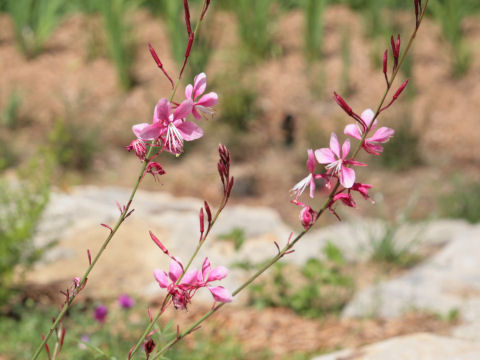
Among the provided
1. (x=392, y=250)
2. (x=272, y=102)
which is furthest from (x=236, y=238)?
(x=272, y=102)

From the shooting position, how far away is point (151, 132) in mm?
Answer: 1009

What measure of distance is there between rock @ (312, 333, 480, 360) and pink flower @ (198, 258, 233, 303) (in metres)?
0.96

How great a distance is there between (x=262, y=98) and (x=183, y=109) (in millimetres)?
5690

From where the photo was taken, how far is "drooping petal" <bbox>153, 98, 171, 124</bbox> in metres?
0.98

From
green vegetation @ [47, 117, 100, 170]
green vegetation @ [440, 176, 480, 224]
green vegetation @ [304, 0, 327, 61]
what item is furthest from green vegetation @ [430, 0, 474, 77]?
green vegetation @ [47, 117, 100, 170]

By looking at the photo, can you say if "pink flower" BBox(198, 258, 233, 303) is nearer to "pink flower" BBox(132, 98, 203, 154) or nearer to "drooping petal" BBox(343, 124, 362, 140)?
"pink flower" BBox(132, 98, 203, 154)

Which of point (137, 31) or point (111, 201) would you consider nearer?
point (111, 201)

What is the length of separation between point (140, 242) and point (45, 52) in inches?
164

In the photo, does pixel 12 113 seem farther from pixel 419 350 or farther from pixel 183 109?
pixel 183 109

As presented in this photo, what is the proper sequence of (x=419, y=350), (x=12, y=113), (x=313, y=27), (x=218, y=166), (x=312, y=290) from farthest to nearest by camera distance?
(x=313, y=27) → (x=12, y=113) → (x=312, y=290) → (x=419, y=350) → (x=218, y=166)

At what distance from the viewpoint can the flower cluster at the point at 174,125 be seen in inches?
39.2

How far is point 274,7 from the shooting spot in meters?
7.89

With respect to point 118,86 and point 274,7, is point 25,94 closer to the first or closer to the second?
point 118,86

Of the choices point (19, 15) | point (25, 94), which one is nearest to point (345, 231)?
point (25, 94)
